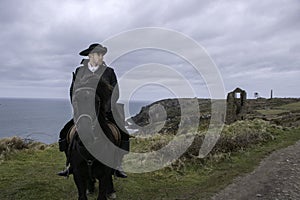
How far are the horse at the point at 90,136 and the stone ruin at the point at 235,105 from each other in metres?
14.0

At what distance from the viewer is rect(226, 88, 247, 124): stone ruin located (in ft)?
60.1

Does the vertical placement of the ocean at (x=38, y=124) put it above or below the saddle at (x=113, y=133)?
below

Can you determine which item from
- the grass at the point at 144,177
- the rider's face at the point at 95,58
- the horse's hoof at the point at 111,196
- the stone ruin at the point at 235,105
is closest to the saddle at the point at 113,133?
the rider's face at the point at 95,58

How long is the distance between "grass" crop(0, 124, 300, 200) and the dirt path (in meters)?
0.32

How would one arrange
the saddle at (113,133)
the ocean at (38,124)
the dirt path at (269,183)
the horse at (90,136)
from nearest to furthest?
the horse at (90,136) → the saddle at (113,133) → the dirt path at (269,183) → the ocean at (38,124)

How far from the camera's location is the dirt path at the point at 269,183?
6.30 metres

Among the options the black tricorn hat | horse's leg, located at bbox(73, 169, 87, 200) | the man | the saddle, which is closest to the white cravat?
the man

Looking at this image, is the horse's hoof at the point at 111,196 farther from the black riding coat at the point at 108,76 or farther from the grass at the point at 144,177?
the black riding coat at the point at 108,76

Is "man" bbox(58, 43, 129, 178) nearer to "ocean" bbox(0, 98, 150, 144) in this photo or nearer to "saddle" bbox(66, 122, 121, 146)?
Result: "saddle" bbox(66, 122, 121, 146)

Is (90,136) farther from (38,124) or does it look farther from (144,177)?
(38,124)

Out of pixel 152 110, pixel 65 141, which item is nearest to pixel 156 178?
pixel 65 141

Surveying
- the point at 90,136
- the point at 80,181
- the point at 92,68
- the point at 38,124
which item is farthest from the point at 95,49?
the point at 38,124

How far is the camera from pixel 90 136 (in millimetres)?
4543

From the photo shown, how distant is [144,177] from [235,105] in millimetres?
12173
